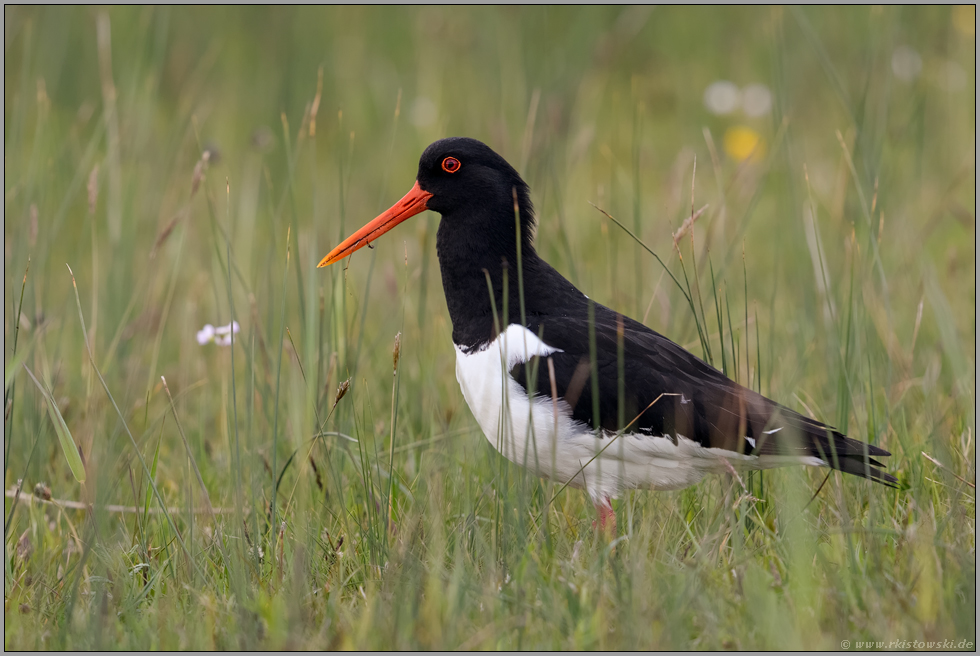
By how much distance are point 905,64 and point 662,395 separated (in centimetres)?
579

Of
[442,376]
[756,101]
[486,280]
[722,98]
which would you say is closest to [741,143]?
[722,98]

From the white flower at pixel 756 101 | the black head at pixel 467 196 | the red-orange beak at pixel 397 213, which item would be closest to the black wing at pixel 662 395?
the black head at pixel 467 196

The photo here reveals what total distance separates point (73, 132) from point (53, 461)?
148 cm

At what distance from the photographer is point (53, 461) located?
4.11 metres

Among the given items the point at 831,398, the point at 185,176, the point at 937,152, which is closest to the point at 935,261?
the point at 937,152

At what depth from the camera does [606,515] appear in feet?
11.3

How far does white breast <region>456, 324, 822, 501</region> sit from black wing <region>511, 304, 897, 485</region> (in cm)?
4

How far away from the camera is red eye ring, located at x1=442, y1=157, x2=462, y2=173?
152 inches

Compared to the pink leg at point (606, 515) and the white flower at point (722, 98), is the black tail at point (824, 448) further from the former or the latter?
the white flower at point (722, 98)

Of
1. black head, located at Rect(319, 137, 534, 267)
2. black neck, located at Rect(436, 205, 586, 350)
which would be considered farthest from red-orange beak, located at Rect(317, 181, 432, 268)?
black neck, located at Rect(436, 205, 586, 350)

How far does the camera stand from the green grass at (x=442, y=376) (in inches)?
103

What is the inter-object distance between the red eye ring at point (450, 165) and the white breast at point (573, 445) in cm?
80

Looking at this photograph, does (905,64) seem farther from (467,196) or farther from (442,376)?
(467,196)

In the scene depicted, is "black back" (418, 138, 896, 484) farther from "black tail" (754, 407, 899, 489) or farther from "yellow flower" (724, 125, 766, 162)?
"yellow flower" (724, 125, 766, 162)
